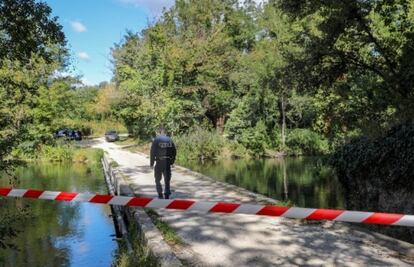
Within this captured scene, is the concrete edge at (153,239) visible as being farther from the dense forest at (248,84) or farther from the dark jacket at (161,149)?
the dense forest at (248,84)

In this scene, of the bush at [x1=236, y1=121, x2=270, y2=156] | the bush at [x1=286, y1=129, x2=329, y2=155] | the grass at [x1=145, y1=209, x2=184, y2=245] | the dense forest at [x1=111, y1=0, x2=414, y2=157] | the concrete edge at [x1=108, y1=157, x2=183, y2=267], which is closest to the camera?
the concrete edge at [x1=108, y1=157, x2=183, y2=267]

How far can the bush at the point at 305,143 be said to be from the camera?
40219 mm

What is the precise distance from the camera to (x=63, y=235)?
13.6 metres

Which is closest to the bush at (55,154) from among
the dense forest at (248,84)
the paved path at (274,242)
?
the dense forest at (248,84)

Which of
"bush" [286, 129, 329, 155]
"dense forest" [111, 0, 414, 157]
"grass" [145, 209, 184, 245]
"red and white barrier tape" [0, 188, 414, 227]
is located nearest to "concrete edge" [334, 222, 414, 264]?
"red and white barrier tape" [0, 188, 414, 227]

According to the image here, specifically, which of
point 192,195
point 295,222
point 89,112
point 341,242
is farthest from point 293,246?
point 89,112

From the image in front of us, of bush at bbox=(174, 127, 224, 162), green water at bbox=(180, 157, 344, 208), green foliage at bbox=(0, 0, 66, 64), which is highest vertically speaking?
green foliage at bbox=(0, 0, 66, 64)

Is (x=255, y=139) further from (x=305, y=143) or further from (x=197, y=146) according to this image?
(x=197, y=146)

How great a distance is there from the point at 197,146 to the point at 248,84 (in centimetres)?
961

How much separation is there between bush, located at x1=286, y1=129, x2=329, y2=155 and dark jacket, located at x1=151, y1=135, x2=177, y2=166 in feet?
98.9

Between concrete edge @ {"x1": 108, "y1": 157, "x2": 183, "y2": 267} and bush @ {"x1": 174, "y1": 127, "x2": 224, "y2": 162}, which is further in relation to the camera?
bush @ {"x1": 174, "y1": 127, "x2": 224, "y2": 162}

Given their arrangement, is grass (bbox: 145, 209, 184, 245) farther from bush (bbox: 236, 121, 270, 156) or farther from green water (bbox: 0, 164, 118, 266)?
bush (bbox: 236, 121, 270, 156)

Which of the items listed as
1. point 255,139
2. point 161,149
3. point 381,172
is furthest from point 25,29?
point 255,139

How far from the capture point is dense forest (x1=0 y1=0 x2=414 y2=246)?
28.0 ft
